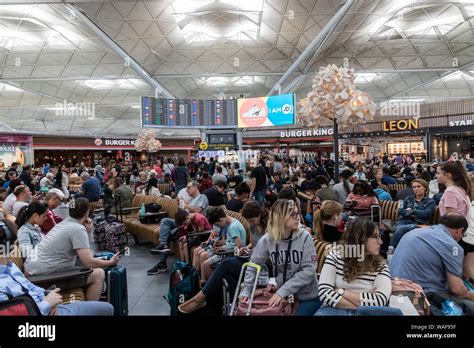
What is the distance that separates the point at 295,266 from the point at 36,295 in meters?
2.03

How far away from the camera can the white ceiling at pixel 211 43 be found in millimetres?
14055

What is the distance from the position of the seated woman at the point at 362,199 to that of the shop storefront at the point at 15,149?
86.9 ft

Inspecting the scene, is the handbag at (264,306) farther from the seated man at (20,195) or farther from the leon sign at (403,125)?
the leon sign at (403,125)

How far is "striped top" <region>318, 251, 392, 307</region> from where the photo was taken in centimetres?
232

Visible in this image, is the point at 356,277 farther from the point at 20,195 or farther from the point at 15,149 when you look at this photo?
the point at 15,149

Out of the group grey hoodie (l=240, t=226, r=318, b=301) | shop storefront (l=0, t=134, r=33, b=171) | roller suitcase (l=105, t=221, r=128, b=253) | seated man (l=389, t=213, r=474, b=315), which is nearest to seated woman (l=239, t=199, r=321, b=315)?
grey hoodie (l=240, t=226, r=318, b=301)

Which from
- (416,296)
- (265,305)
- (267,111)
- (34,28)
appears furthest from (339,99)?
(34,28)

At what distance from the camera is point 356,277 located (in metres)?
2.43

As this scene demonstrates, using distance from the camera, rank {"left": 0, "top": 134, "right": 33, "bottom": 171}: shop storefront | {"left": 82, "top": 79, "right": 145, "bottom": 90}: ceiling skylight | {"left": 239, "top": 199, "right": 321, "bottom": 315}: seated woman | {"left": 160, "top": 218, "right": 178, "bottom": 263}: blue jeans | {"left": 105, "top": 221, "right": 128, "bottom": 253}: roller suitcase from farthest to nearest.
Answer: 1. {"left": 0, "top": 134, "right": 33, "bottom": 171}: shop storefront
2. {"left": 82, "top": 79, "right": 145, "bottom": 90}: ceiling skylight
3. {"left": 105, "top": 221, "right": 128, "bottom": 253}: roller suitcase
4. {"left": 160, "top": 218, "right": 178, "bottom": 263}: blue jeans
5. {"left": 239, "top": 199, "right": 321, "bottom": 315}: seated woman

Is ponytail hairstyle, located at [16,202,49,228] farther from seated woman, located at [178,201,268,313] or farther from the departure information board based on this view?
the departure information board

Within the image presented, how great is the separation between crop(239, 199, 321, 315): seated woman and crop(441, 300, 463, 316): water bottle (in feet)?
A: 2.99

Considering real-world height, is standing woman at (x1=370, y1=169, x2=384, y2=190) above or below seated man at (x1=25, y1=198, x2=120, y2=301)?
above

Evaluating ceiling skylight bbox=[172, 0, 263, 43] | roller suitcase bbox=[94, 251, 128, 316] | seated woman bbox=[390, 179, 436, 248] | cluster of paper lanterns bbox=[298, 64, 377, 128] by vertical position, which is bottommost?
roller suitcase bbox=[94, 251, 128, 316]

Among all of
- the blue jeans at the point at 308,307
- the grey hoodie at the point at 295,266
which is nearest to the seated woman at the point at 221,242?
the grey hoodie at the point at 295,266
